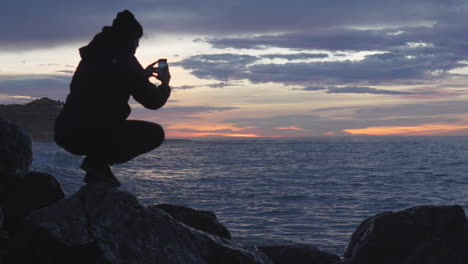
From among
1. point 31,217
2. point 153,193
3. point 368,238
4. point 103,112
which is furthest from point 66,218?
point 153,193

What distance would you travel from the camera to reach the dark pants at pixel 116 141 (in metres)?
5.42

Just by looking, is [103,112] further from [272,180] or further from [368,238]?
[272,180]

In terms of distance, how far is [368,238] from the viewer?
6430 mm

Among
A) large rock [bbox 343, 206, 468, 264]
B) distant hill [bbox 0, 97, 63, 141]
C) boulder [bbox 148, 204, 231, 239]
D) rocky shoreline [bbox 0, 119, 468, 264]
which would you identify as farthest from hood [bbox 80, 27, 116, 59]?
distant hill [bbox 0, 97, 63, 141]

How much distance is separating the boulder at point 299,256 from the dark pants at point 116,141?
265 centimetres

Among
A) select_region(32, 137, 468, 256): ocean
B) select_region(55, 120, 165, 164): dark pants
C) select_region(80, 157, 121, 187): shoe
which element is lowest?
select_region(32, 137, 468, 256): ocean

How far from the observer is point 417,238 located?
6.24 m

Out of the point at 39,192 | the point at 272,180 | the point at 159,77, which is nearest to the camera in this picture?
the point at 159,77

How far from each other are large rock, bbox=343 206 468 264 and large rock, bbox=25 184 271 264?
6.18ft

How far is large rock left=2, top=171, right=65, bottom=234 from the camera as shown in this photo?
695cm

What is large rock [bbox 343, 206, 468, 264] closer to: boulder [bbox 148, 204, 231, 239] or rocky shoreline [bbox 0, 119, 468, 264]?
rocky shoreline [bbox 0, 119, 468, 264]

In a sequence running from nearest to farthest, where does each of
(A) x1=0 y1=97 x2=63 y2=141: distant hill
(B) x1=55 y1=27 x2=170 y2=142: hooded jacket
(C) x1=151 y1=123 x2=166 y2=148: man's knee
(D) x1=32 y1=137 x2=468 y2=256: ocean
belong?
1. (B) x1=55 y1=27 x2=170 y2=142: hooded jacket
2. (C) x1=151 y1=123 x2=166 y2=148: man's knee
3. (D) x1=32 y1=137 x2=468 y2=256: ocean
4. (A) x1=0 y1=97 x2=63 y2=141: distant hill

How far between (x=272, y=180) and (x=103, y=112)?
20.0 m

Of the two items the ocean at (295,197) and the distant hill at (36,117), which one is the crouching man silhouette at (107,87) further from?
the distant hill at (36,117)
